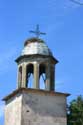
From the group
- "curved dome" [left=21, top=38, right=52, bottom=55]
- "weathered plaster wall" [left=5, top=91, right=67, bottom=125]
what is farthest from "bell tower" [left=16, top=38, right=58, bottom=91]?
"weathered plaster wall" [left=5, top=91, right=67, bottom=125]

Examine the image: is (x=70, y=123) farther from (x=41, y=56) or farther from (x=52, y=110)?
(x=41, y=56)

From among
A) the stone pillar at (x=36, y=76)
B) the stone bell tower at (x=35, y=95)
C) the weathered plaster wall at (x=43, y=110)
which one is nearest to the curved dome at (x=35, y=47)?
the stone bell tower at (x=35, y=95)

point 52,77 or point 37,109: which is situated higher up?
point 52,77

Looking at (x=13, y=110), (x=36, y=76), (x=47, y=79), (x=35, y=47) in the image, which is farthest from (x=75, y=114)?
(x=35, y=47)

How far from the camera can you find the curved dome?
75.4 ft

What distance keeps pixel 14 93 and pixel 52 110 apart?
6.18ft

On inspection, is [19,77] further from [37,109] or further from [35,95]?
[37,109]

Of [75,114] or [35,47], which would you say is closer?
[35,47]

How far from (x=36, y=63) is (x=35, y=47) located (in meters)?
0.93

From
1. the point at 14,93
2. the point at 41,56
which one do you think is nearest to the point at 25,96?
the point at 14,93

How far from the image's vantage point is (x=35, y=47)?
2312 centimetres

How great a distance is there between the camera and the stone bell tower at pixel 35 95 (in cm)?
2169

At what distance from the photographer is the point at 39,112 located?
71.5 ft

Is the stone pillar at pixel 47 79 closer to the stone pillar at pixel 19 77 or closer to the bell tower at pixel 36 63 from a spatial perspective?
the bell tower at pixel 36 63
